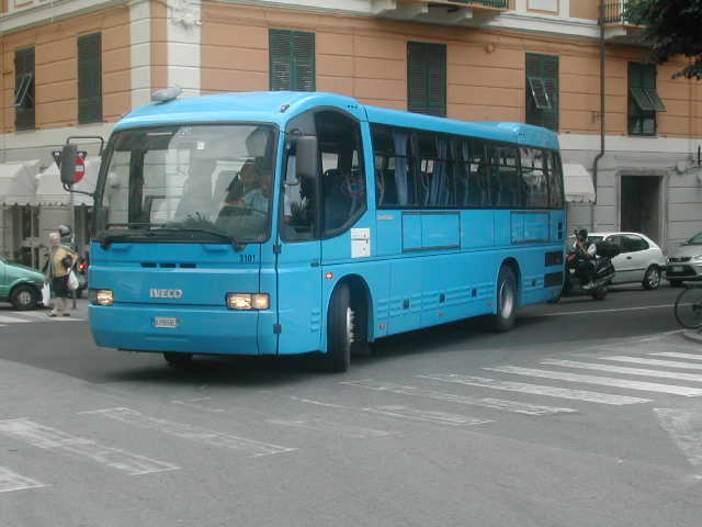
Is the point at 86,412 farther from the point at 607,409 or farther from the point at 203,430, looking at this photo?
the point at 607,409

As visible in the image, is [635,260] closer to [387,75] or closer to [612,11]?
[387,75]

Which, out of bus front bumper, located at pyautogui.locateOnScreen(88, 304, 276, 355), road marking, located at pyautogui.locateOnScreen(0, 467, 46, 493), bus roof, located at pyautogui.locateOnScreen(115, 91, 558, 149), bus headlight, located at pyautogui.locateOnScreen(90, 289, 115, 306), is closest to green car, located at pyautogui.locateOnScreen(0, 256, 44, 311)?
bus roof, located at pyautogui.locateOnScreen(115, 91, 558, 149)

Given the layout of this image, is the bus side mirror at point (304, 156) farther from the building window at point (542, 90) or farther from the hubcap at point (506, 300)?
the building window at point (542, 90)

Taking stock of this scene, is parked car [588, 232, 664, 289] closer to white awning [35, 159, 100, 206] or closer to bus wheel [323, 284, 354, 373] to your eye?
white awning [35, 159, 100, 206]

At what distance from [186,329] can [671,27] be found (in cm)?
1072

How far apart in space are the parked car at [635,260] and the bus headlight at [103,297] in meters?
17.2

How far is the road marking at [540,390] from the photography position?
445 inches

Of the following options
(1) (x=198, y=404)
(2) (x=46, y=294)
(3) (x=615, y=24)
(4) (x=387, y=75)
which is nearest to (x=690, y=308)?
(1) (x=198, y=404)

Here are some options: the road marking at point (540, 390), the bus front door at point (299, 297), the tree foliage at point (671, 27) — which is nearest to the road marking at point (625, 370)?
the road marking at point (540, 390)

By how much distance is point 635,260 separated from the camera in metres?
28.1

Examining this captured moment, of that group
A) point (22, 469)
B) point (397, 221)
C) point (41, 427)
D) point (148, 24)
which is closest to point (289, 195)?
point (397, 221)

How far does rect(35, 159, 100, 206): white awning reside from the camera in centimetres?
A: 2555

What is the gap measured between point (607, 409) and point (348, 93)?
17.0 metres

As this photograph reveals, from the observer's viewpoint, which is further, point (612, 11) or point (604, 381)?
point (612, 11)
